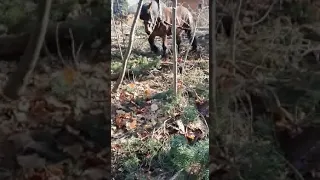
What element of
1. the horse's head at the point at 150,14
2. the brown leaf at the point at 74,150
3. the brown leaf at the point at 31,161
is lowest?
the brown leaf at the point at 31,161

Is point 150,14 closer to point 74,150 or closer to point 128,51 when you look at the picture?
point 128,51

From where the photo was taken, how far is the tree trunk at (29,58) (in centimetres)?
154

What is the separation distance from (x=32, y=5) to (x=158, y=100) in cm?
65

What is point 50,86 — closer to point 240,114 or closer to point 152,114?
point 152,114

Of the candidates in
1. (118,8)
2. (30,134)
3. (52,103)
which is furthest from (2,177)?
(118,8)

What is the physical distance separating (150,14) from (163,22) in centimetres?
7

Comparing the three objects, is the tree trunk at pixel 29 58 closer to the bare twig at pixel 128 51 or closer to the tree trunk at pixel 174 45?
the bare twig at pixel 128 51

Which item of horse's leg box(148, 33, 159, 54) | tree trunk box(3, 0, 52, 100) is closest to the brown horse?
horse's leg box(148, 33, 159, 54)

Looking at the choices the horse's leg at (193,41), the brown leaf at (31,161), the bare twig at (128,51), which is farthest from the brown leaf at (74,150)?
→ the horse's leg at (193,41)

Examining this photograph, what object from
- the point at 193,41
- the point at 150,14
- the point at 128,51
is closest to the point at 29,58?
the point at 128,51

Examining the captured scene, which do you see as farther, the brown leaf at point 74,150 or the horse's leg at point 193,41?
the horse's leg at point 193,41

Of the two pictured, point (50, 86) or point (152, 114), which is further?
point (152, 114)

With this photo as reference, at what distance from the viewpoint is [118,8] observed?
1.89m

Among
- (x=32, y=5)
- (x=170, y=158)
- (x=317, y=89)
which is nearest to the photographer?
(x=32, y=5)
